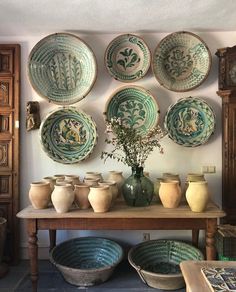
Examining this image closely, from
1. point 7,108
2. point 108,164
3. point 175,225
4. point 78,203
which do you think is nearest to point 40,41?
point 7,108

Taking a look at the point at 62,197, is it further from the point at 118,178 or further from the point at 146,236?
the point at 146,236

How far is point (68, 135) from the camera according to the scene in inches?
122

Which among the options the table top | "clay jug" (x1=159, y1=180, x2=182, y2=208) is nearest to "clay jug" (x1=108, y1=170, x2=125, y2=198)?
the table top

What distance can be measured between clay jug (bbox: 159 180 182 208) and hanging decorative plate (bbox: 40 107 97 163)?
0.87 metres

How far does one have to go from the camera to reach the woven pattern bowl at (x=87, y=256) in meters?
2.64

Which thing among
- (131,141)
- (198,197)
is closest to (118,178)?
(131,141)

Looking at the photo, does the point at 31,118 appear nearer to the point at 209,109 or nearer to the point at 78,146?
the point at 78,146

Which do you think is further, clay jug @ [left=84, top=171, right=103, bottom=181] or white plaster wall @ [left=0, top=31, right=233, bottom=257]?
white plaster wall @ [left=0, top=31, right=233, bottom=257]

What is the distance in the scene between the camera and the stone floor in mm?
2602

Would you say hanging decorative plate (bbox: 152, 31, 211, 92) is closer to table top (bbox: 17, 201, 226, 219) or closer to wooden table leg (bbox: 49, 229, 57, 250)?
table top (bbox: 17, 201, 226, 219)

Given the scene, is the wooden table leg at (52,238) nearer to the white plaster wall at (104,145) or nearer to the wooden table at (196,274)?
the white plaster wall at (104,145)

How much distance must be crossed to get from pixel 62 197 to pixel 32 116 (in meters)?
1.00

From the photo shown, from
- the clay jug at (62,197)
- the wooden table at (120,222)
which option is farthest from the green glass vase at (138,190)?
the clay jug at (62,197)

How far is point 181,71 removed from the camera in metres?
3.06
